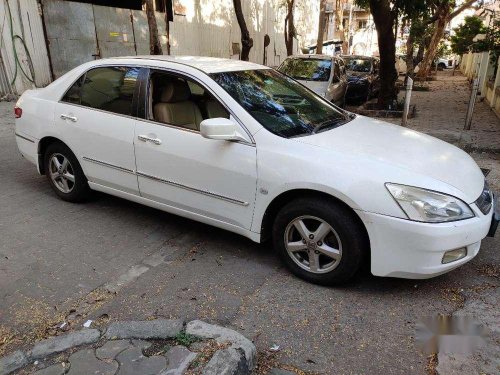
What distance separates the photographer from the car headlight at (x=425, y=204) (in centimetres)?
281

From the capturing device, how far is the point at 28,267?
353 centimetres

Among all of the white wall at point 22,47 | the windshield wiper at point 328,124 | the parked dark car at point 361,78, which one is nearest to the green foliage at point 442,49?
the parked dark car at point 361,78

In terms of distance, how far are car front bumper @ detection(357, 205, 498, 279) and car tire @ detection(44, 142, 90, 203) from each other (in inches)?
122

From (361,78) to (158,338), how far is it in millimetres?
13114

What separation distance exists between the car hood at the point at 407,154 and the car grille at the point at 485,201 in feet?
0.15

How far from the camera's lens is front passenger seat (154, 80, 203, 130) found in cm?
385

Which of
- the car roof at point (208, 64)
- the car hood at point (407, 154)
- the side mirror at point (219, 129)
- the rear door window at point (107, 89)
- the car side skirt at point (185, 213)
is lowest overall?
the car side skirt at point (185, 213)

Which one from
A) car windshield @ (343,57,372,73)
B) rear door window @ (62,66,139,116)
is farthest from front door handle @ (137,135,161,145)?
car windshield @ (343,57,372,73)

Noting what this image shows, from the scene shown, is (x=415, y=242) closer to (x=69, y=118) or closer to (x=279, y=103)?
(x=279, y=103)

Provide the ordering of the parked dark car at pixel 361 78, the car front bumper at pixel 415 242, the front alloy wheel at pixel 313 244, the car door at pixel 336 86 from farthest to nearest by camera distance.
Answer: the parked dark car at pixel 361 78 < the car door at pixel 336 86 < the front alloy wheel at pixel 313 244 < the car front bumper at pixel 415 242

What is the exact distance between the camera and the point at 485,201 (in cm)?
320

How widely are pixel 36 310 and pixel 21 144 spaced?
2745 mm

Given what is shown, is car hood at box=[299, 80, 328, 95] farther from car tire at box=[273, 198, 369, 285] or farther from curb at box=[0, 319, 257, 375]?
curb at box=[0, 319, 257, 375]

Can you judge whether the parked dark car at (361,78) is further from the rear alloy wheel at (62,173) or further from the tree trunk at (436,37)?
the rear alloy wheel at (62,173)
